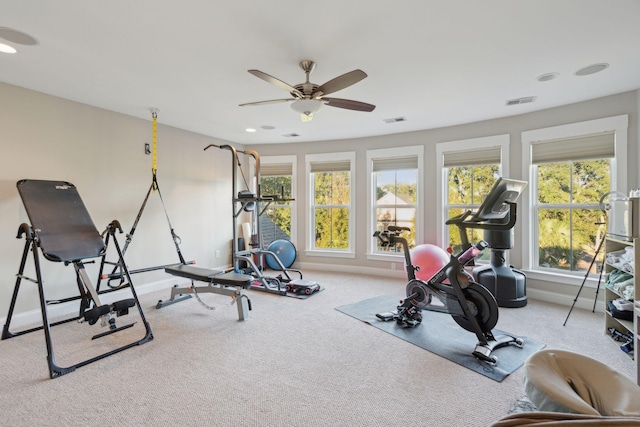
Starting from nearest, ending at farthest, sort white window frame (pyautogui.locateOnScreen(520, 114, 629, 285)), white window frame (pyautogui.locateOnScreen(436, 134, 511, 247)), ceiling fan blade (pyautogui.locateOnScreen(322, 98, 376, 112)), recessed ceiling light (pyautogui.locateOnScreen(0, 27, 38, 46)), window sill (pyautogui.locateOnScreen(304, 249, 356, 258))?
1. recessed ceiling light (pyautogui.locateOnScreen(0, 27, 38, 46))
2. ceiling fan blade (pyautogui.locateOnScreen(322, 98, 376, 112))
3. white window frame (pyautogui.locateOnScreen(520, 114, 629, 285))
4. white window frame (pyautogui.locateOnScreen(436, 134, 511, 247))
5. window sill (pyautogui.locateOnScreen(304, 249, 356, 258))

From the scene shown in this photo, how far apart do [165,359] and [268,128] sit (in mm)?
3685

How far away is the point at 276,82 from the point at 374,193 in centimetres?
361

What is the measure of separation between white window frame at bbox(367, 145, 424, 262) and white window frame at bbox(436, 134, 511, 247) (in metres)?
0.28

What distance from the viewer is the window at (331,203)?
591cm

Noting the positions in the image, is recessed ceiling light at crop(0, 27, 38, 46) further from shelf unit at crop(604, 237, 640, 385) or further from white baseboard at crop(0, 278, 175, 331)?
shelf unit at crop(604, 237, 640, 385)

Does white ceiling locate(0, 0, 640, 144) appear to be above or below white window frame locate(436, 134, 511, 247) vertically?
above

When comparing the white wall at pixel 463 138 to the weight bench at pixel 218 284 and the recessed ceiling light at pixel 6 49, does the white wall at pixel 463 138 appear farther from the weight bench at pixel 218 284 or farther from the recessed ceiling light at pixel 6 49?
the recessed ceiling light at pixel 6 49

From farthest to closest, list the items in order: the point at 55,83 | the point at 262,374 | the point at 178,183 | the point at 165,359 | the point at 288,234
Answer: the point at 288,234 → the point at 178,183 → the point at 55,83 → the point at 165,359 → the point at 262,374

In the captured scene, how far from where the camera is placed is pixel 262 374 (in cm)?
236

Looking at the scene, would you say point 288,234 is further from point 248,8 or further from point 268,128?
point 248,8

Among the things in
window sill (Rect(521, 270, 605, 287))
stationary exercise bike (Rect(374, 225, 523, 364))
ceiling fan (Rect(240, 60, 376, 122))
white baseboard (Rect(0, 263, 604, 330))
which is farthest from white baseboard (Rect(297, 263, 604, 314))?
ceiling fan (Rect(240, 60, 376, 122))

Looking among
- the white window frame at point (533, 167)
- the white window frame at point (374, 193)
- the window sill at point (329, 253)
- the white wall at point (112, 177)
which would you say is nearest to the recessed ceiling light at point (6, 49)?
the white wall at point (112, 177)

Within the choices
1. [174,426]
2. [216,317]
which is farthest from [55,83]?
[174,426]

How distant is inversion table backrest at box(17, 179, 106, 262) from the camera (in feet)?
9.07
